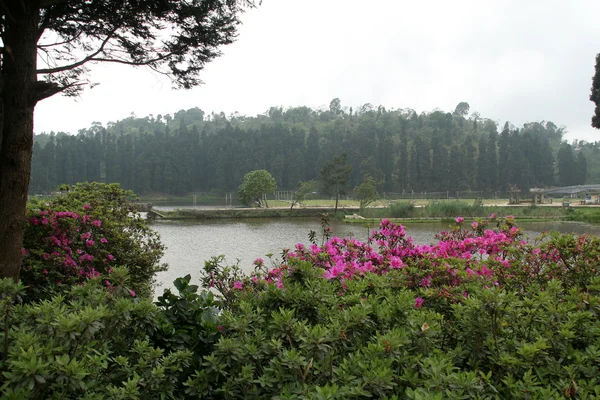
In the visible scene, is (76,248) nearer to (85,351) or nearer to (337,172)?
(85,351)

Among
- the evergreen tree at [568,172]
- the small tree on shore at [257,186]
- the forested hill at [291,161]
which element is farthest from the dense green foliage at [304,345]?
the evergreen tree at [568,172]

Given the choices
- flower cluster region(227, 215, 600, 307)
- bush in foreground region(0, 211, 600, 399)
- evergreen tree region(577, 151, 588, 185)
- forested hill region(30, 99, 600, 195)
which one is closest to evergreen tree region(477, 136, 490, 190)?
forested hill region(30, 99, 600, 195)

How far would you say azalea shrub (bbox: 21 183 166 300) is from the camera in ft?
14.7

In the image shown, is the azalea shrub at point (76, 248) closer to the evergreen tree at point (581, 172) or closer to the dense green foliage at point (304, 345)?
the dense green foliage at point (304, 345)

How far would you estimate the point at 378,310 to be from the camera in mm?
1923

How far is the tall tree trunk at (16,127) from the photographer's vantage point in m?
3.38

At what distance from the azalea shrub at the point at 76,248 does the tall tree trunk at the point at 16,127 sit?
62 cm

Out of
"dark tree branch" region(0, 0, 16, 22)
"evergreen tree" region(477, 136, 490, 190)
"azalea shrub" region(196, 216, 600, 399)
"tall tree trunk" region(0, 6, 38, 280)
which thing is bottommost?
"azalea shrub" region(196, 216, 600, 399)

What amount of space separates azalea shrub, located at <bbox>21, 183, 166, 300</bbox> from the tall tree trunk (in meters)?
0.62

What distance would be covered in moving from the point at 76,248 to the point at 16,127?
1.98m

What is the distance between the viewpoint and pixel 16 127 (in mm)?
3428

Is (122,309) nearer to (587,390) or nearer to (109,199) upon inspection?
(587,390)

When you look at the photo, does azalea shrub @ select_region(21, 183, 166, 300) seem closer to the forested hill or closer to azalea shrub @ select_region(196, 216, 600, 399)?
azalea shrub @ select_region(196, 216, 600, 399)

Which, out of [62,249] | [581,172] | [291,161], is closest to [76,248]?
[62,249]
